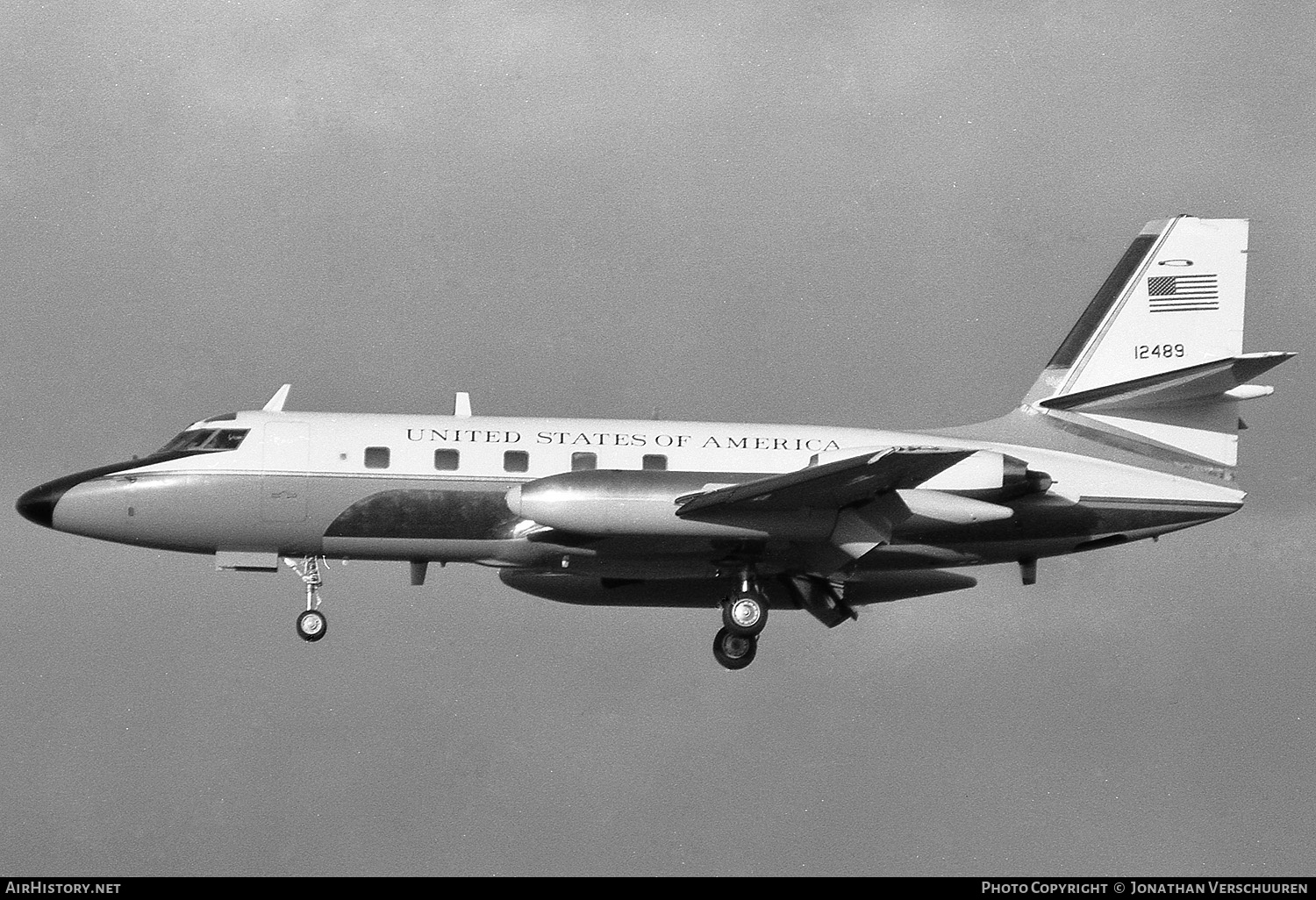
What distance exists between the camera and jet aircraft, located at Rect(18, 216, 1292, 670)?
25.2 meters

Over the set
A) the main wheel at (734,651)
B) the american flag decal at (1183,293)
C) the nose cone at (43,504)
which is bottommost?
the main wheel at (734,651)

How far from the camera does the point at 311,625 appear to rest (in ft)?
87.1

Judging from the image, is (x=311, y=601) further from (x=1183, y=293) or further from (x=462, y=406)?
(x=1183, y=293)

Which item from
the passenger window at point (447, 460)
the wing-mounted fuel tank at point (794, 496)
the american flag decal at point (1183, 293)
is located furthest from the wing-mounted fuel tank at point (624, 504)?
the american flag decal at point (1183, 293)

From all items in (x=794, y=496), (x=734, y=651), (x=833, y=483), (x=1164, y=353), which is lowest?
(x=734, y=651)

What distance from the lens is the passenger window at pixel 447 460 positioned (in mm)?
26000

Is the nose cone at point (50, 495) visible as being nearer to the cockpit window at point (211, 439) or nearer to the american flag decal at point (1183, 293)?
the cockpit window at point (211, 439)

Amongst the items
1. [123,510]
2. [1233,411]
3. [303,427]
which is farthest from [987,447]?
[123,510]

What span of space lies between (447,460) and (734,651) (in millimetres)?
5395

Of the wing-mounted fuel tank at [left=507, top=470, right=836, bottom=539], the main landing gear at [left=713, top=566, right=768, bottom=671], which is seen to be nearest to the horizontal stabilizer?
the main landing gear at [left=713, top=566, right=768, bottom=671]

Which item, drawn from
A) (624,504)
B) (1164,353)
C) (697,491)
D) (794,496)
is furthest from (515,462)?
(1164,353)

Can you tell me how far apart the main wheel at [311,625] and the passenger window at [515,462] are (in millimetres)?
3530

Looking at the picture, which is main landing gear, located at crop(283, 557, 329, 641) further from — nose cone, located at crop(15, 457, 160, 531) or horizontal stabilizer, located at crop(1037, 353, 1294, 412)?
horizontal stabilizer, located at crop(1037, 353, 1294, 412)

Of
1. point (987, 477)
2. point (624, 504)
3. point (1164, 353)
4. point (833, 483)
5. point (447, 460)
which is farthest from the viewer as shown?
point (1164, 353)
